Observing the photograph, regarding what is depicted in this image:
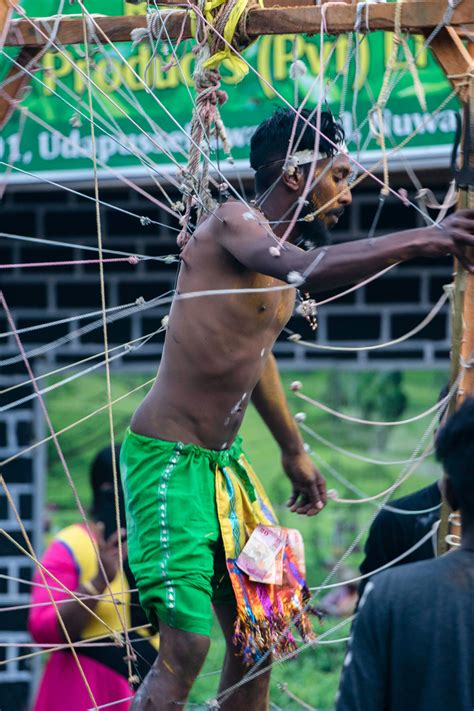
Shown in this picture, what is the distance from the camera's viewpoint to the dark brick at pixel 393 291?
242 inches

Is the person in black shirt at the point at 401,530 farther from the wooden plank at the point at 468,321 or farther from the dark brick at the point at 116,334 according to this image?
the dark brick at the point at 116,334

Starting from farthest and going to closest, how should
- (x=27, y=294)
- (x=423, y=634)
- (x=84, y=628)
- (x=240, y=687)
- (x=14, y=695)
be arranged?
1. (x=27, y=294)
2. (x=14, y=695)
3. (x=84, y=628)
4. (x=240, y=687)
5. (x=423, y=634)

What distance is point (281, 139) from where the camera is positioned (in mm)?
3717

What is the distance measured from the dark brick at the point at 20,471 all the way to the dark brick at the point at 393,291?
1.91 meters

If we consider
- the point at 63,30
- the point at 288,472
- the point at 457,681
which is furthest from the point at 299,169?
the point at 457,681

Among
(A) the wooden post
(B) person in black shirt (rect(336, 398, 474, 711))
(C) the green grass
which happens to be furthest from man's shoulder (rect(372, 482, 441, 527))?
(C) the green grass

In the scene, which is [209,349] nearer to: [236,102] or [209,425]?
[209,425]

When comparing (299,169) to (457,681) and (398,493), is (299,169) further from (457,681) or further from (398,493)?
(398,493)

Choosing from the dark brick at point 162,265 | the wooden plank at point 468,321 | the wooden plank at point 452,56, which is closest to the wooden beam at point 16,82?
the wooden plank at point 452,56

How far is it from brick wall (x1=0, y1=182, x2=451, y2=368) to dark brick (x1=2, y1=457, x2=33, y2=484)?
52 cm

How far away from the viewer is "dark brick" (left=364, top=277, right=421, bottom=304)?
20.2 feet

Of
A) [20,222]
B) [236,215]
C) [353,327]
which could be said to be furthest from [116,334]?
[236,215]

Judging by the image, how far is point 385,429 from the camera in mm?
6176

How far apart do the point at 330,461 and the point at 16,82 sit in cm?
310
